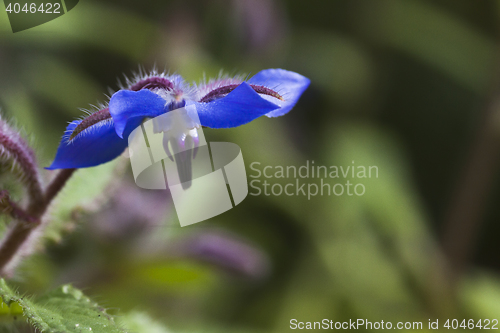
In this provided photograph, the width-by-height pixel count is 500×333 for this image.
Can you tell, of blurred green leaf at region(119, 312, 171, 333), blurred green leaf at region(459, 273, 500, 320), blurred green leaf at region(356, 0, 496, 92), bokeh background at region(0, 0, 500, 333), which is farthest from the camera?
blurred green leaf at region(356, 0, 496, 92)

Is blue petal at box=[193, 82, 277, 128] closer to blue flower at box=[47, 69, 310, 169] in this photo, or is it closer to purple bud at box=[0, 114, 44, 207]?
blue flower at box=[47, 69, 310, 169]

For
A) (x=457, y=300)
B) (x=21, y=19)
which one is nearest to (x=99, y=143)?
(x=21, y=19)

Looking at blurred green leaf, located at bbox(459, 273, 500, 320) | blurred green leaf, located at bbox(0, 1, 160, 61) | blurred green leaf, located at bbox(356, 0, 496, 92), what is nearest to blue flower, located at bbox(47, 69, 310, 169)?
blurred green leaf, located at bbox(0, 1, 160, 61)

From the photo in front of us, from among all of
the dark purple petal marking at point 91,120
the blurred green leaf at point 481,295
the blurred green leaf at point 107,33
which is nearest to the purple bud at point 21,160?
→ the dark purple petal marking at point 91,120

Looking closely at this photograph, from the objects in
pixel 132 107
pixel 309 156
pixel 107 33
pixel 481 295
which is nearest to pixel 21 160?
pixel 132 107

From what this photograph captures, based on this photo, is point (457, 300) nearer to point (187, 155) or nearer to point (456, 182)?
point (456, 182)

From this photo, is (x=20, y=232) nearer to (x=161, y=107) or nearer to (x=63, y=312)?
(x=63, y=312)
